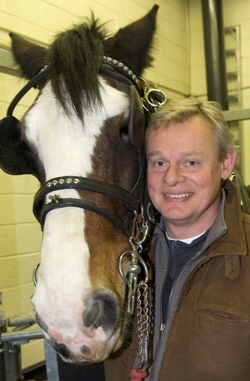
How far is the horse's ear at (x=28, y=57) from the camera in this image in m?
1.47

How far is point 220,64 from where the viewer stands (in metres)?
4.22

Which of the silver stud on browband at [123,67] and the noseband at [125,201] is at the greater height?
the silver stud on browband at [123,67]

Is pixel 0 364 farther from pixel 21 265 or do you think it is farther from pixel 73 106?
pixel 21 265

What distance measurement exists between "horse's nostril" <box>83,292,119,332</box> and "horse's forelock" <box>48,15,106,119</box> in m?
0.50

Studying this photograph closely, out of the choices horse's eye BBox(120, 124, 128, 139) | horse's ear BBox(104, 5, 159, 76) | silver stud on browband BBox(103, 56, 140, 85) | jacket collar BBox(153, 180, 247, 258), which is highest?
horse's ear BBox(104, 5, 159, 76)

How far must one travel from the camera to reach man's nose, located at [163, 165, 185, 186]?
1.13 metres

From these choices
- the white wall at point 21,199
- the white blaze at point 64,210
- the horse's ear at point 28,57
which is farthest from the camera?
the white wall at point 21,199

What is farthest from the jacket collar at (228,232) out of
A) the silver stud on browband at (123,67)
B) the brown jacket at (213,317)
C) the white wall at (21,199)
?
the white wall at (21,199)

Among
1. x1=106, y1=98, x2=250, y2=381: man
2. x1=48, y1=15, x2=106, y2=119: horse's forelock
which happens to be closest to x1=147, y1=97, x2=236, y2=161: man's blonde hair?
x1=106, y1=98, x2=250, y2=381: man

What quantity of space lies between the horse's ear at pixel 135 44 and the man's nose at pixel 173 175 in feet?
1.43

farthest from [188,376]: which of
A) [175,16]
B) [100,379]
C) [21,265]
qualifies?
[175,16]

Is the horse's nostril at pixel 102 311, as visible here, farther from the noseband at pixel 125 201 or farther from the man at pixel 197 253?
the man at pixel 197 253

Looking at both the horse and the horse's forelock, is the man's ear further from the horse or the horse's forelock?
the horse's forelock

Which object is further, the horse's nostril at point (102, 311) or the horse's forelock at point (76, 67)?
the horse's forelock at point (76, 67)
